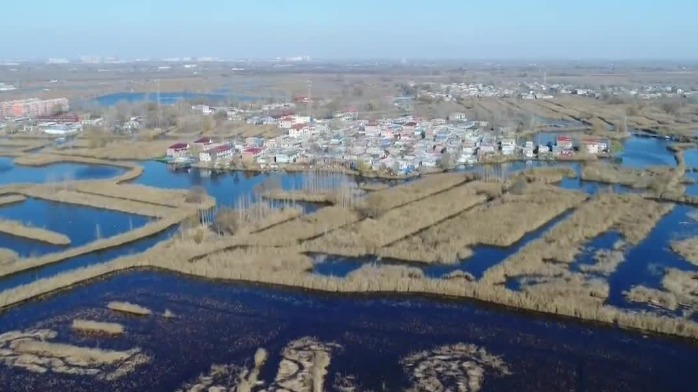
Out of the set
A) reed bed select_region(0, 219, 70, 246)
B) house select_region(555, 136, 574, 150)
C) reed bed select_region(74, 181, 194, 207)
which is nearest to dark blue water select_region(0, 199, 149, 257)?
reed bed select_region(0, 219, 70, 246)

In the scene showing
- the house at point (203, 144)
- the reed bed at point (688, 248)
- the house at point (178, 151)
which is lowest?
the reed bed at point (688, 248)

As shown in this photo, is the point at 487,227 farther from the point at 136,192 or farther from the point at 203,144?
the point at 203,144

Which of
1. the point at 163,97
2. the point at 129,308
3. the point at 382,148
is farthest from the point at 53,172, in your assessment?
the point at 163,97

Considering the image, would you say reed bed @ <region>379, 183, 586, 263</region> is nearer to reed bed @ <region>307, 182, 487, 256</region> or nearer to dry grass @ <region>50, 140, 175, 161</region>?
reed bed @ <region>307, 182, 487, 256</region>

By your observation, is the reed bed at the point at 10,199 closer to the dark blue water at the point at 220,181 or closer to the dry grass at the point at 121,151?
the dark blue water at the point at 220,181

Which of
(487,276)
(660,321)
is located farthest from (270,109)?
(660,321)

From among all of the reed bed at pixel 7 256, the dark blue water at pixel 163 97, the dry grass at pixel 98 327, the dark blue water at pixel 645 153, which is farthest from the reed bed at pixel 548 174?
the dark blue water at pixel 163 97
